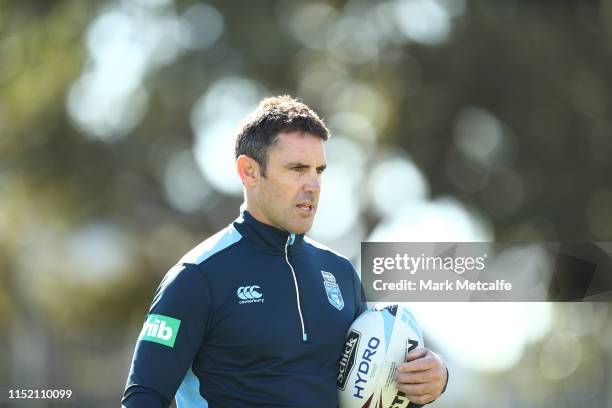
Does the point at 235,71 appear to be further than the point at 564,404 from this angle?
No

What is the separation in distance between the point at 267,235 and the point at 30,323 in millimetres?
14942

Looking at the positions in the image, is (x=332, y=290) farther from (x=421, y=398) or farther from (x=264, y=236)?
(x=421, y=398)

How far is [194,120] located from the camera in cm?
1644

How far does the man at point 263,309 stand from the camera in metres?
3.99

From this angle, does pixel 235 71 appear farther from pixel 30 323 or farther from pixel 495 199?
pixel 30 323

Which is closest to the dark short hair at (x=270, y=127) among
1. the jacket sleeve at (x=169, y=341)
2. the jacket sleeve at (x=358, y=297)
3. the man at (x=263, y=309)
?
the man at (x=263, y=309)

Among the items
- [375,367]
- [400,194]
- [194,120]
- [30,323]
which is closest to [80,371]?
[30,323]

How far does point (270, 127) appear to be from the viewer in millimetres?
4355

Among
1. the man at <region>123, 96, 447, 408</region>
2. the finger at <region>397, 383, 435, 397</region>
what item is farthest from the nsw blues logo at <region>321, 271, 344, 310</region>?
the finger at <region>397, 383, 435, 397</region>

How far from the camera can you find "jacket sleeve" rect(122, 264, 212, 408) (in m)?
3.91

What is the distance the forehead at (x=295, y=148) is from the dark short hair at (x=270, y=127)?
21 millimetres

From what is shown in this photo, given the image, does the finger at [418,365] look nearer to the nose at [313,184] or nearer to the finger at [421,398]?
the finger at [421,398]

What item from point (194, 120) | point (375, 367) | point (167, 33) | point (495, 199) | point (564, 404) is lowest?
point (564, 404)

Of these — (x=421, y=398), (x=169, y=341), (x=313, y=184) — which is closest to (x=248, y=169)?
(x=313, y=184)
